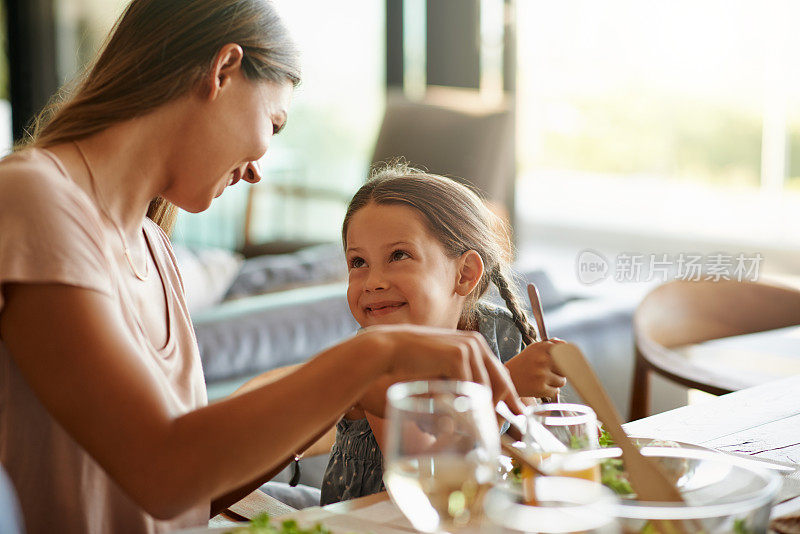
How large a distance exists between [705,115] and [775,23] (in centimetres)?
74

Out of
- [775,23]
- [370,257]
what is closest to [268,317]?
[370,257]

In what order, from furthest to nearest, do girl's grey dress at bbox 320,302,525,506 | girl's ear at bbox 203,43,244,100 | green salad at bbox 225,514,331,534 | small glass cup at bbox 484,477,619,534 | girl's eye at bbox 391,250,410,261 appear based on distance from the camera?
girl's eye at bbox 391,250,410,261 < girl's grey dress at bbox 320,302,525,506 < girl's ear at bbox 203,43,244,100 < green salad at bbox 225,514,331,534 < small glass cup at bbox 484,477,619,534

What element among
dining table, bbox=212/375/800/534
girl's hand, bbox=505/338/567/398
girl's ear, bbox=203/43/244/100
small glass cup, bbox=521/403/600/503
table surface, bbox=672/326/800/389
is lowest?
table surface, bbox=672/326/800/389

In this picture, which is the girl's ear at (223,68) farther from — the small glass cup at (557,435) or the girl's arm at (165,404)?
the small glass cup at (557,435)

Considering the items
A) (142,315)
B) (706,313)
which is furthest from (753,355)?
(142,315)

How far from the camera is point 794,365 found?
260 centimetres

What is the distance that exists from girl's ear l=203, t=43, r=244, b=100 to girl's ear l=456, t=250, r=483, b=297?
0.68 meters

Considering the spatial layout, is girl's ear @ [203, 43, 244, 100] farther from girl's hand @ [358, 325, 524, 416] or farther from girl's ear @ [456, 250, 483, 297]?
girl's ear @ [456, 250, 483, 297]

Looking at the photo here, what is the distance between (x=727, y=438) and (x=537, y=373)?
10.3 inches

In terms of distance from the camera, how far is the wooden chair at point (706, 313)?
235 centimetres

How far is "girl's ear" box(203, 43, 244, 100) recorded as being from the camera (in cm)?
105

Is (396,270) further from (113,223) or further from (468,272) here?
(113,223)

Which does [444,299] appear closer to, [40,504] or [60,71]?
[40,504]

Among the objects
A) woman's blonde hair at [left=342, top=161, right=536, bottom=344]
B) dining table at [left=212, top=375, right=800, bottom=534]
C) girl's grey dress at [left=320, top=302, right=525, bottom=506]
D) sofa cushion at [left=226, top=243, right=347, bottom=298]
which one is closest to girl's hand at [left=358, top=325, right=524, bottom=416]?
dining table at [left=212, top=375, right=800, bottom=534]
